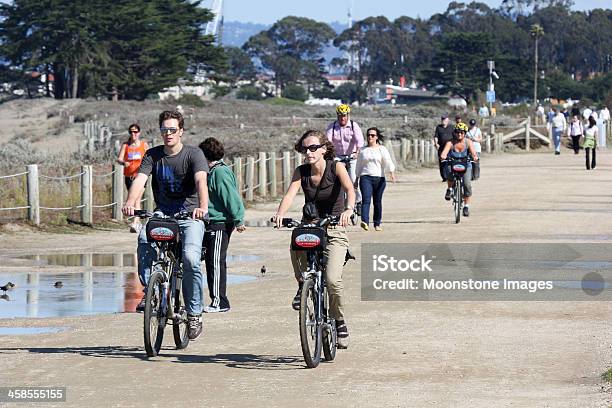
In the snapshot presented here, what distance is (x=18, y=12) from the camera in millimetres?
98812

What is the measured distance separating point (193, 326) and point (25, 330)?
190 centimetres

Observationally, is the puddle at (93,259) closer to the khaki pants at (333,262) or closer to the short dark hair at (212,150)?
the short dark hair at (212,150)

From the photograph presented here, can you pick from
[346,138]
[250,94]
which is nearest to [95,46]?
[346,138]

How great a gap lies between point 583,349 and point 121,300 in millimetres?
5204

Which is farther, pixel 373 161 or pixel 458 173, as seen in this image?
pixel 458 173

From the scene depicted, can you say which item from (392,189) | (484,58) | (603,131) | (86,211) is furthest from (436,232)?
(484,58)

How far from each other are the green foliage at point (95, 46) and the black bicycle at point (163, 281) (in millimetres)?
84854

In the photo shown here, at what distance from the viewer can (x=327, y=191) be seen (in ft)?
34.4

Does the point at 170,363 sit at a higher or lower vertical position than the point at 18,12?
lower

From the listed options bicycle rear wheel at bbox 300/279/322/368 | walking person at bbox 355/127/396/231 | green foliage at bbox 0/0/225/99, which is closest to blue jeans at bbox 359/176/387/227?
walking person at bbox 355/127/396/231

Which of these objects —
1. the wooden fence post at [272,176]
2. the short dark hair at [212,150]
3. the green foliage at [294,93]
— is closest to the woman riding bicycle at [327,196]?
the short dark hair at [212,150]

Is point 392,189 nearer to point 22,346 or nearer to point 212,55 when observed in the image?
point 22,346

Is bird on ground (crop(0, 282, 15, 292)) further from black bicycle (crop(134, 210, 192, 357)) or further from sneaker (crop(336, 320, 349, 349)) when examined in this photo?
sneaker (crop(336, 320, 349, 349))

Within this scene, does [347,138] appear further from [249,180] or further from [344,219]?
[344,219]
